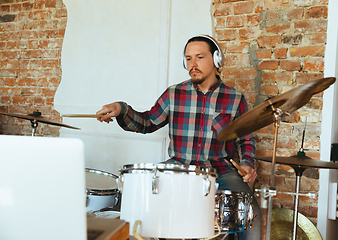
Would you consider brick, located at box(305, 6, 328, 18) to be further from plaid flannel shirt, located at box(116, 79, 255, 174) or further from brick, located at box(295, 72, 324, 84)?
plaid flannel shirt, located at box(116, 79, 255, 174)

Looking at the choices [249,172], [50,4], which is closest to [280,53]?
[249,172]

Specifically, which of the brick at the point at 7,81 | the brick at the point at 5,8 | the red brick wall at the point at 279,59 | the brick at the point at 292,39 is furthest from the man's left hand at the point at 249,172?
the brick at the point at 5,8

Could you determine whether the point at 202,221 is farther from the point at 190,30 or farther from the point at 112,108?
the point at 190,30

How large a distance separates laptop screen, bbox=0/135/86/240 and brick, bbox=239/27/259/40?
77.4 inches

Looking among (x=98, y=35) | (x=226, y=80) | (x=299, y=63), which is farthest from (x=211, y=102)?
(x=98, y=35)

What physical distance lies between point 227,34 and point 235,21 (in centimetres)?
11

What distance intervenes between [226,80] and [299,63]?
525 mm

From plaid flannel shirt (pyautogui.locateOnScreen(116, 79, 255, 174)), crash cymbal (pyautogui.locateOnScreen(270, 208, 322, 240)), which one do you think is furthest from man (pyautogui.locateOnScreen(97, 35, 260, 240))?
crash cymbal (pyautogui.locateOnScreen(270, 208, 322, 240))

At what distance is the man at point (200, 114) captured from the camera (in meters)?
2.28

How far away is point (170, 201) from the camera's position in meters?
1.41

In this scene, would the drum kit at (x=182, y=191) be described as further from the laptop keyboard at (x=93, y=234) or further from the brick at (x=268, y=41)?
the brick at (x=268, y=41)

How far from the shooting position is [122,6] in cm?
294

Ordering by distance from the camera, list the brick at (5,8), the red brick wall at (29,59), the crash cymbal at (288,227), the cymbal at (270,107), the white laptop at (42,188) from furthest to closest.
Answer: the brick at (5,8) < the red brick wall at (29,59) < the crash cymbal at (288,227) < the cymbal at (270,107) < the white laptop at (42,188)

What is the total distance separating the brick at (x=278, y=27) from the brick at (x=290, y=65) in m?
0.22
